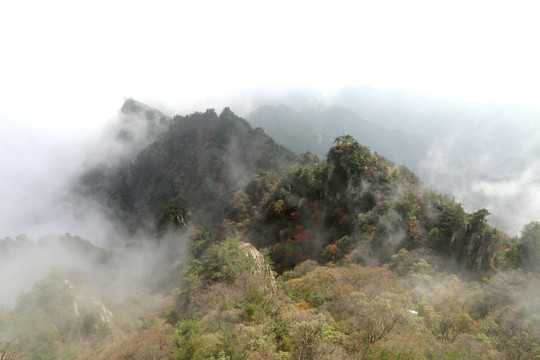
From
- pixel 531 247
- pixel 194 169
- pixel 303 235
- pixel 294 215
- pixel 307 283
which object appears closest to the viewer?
pixel 307 283

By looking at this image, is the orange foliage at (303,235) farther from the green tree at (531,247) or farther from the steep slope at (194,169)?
the steep slope at (194,169)

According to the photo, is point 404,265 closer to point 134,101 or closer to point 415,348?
point 415,348

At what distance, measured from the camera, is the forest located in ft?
54.1

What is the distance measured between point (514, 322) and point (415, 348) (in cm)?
1415

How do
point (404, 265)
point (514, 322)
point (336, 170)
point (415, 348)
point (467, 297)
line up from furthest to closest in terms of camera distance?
point (336, 170), point (404, 265), point (467, 297), point (514, 322), point (415, 348)

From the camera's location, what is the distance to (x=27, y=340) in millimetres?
Result: 34281

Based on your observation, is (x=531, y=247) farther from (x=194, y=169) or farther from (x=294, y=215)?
(x=194, y=169)

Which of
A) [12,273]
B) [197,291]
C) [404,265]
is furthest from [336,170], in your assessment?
[12,273]

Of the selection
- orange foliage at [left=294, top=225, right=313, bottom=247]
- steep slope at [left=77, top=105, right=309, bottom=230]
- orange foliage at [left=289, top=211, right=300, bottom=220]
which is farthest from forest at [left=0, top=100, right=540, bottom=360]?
steep slope at [left=77, top=105, right=309, bottom=230]

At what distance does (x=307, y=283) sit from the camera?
33.0m

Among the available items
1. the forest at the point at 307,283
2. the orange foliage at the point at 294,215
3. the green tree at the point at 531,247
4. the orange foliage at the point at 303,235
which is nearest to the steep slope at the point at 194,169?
the forest at the point at 307,283

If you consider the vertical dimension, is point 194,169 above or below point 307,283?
above

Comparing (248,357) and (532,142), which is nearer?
(248,357)

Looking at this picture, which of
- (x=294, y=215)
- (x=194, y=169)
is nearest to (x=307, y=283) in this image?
(x=294, y=215)
